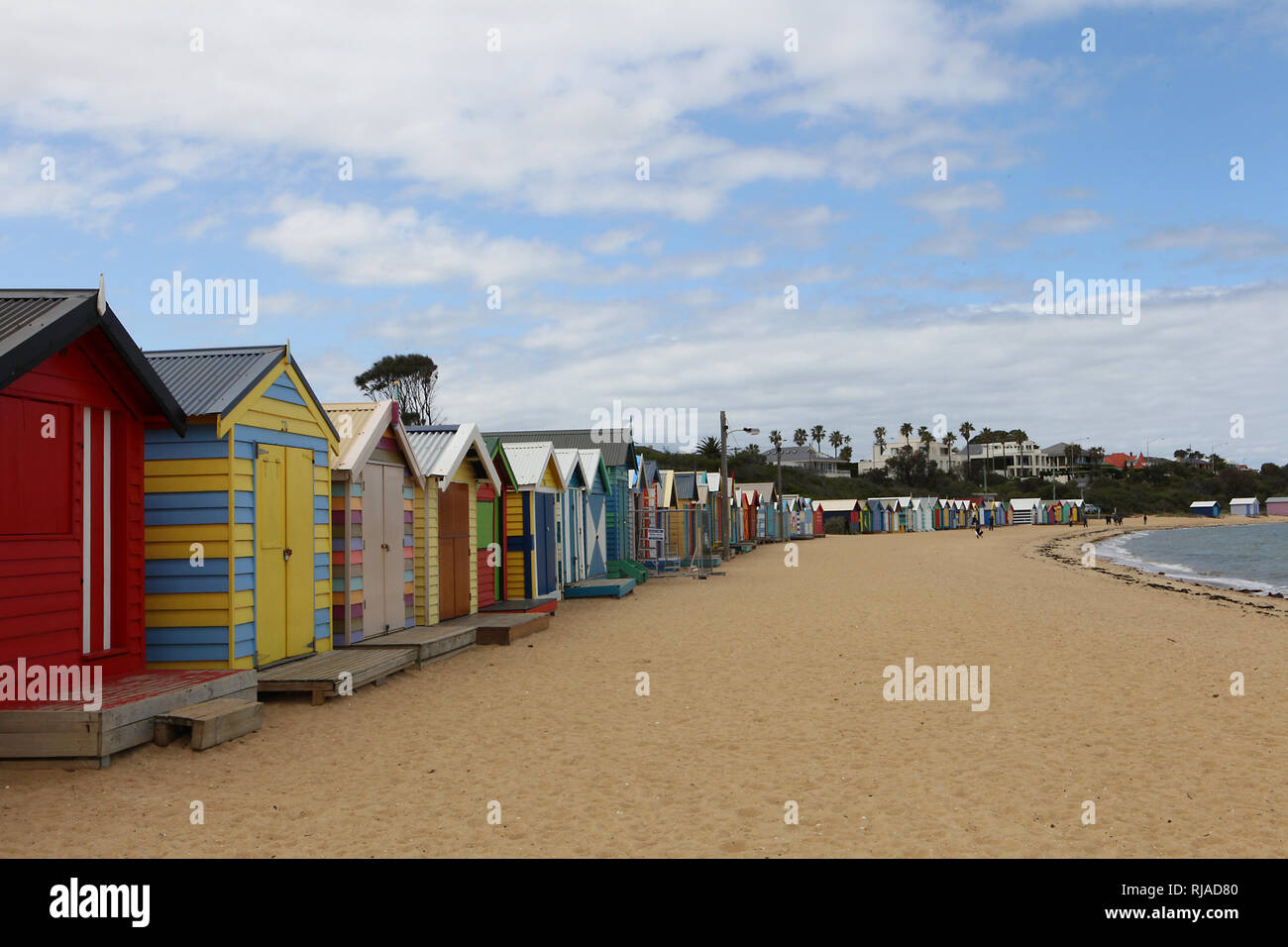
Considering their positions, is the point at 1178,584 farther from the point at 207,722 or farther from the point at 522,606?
the point at 207,722

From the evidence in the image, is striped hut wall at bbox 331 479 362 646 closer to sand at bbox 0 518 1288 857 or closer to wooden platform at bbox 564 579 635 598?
sand at bbox 0 518 1288 857

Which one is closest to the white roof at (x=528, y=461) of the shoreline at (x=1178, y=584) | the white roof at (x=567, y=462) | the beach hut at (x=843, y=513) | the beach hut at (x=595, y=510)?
the white roof at (x=567, y=462)

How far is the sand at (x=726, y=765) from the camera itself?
5562 mm

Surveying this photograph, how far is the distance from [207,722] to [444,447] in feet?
27.3

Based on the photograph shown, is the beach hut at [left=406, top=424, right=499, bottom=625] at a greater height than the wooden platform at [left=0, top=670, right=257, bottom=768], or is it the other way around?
the beach hut at [left=406, top=424, right=499, bottom=625]

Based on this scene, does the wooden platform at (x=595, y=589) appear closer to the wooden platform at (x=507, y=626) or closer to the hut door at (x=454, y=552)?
the wooden platform at (x=507, y=626)

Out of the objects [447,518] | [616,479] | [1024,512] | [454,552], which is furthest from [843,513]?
[447,518]

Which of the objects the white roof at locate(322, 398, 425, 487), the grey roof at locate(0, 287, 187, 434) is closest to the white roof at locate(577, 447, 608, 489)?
the white roof at locate(322, 398, 425, 487)

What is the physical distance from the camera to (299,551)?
34.6ft

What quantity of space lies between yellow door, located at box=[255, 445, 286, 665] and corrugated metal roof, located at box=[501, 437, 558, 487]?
8.90 m

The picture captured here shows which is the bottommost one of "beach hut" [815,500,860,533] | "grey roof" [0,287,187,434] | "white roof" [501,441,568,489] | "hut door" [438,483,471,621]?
"beach hut" [815,500,860,533]

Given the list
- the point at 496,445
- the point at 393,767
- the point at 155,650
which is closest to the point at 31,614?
the point at 155,650

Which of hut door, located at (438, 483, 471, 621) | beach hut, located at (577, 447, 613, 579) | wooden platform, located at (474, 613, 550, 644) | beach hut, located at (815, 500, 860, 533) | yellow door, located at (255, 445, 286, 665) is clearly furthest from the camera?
beach hut, located at (815, 500, 860, 533)

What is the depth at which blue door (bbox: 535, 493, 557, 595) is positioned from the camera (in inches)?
770
